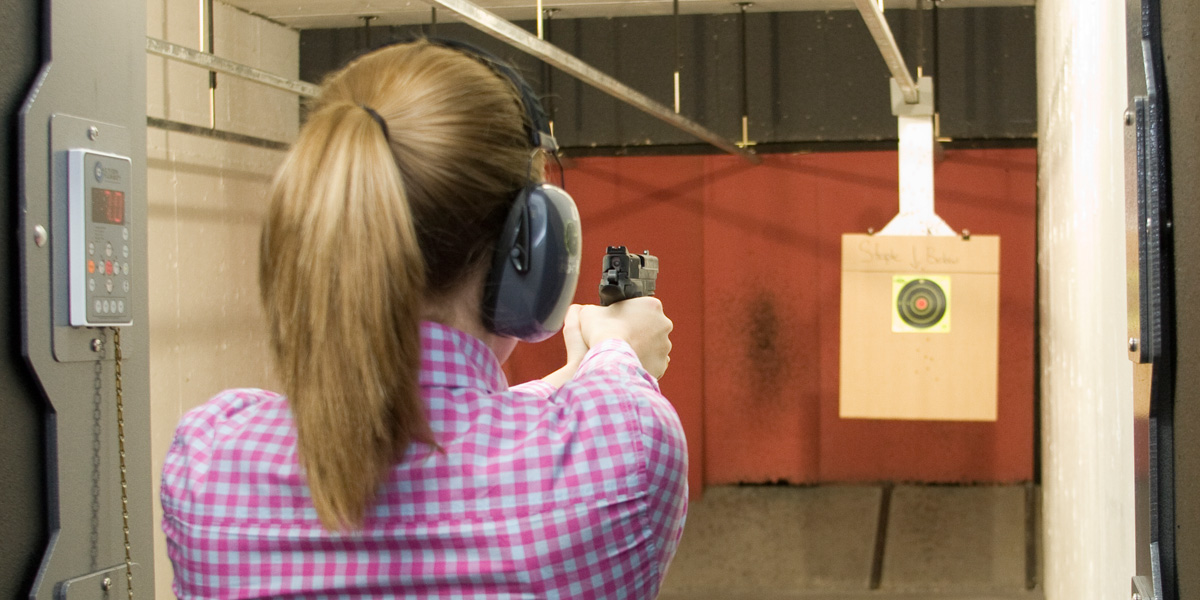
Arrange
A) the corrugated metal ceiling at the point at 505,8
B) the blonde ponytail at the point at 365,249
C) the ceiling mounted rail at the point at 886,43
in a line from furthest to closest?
the corrugated metal ceiling at the point at 505,8
the ceiling mounted rail at the point at 886,43
the blonde ponytail at the point at 365,249

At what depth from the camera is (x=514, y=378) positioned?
3525 millimetres

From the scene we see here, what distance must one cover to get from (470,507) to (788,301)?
128 inches

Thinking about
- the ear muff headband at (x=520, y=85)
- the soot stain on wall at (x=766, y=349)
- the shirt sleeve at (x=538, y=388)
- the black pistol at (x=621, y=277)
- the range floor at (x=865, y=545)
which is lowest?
the range floor at (x=865, y=545)

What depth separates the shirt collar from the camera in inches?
20.9

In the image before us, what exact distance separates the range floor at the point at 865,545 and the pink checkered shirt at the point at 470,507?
120 inches

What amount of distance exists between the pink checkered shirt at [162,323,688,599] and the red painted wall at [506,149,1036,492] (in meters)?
2.99

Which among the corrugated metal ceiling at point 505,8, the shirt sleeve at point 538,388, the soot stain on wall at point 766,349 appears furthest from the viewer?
the soot stain on wall at point 766,349

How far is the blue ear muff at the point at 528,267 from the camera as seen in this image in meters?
0.58

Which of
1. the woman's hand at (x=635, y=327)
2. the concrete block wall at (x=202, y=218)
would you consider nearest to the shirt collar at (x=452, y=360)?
the woman's hand at (x=635, y=327)

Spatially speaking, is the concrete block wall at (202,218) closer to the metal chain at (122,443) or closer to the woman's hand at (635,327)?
the metal chain at (122,443)

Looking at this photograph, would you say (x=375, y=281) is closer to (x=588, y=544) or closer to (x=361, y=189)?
(x=361, y=189)

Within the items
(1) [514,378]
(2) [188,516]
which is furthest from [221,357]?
(2) [188,516]

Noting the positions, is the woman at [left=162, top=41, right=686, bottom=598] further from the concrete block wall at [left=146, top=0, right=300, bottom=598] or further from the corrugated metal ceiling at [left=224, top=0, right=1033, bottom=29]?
the corrugated metal ceiling at [left=224, top=0, right=1033, bottom=29]

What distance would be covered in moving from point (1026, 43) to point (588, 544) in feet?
11.6
